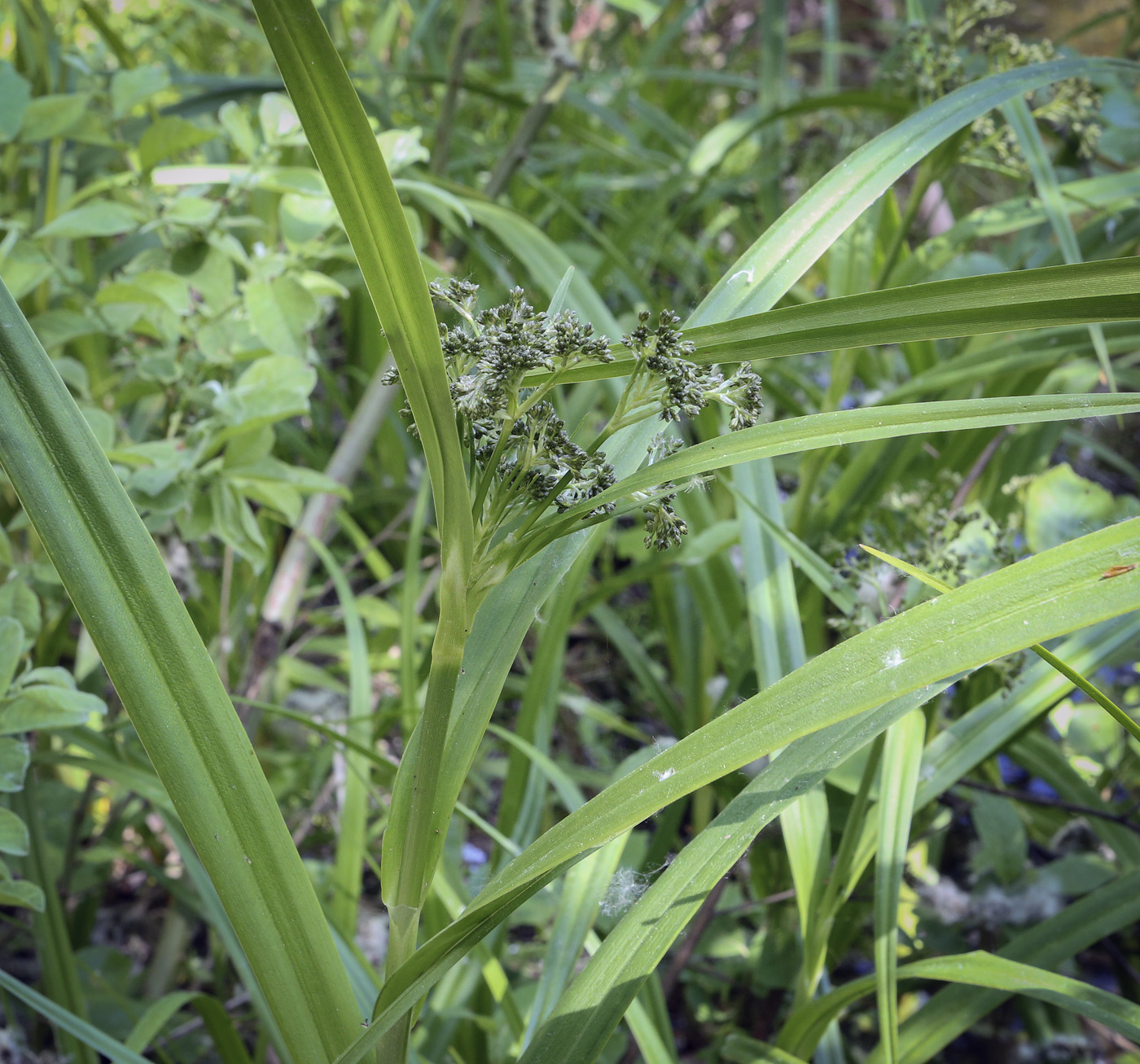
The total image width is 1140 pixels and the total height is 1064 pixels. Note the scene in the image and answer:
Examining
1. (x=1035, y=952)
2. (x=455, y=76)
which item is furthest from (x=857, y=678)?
(x=455, y=76)

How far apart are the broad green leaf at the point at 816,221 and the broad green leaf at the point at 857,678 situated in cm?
27

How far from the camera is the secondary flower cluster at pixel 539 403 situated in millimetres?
436

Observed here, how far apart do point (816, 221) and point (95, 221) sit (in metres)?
0.71

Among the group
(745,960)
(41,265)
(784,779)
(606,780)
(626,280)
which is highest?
(41,265)

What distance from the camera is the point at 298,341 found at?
2.87ft

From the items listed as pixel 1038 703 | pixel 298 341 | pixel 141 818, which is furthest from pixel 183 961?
pixel 1038 703

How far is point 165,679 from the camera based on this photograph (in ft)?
1.47

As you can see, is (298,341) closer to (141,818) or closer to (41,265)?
(41,265)

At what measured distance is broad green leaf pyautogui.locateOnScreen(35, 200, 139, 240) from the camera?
2.83ft

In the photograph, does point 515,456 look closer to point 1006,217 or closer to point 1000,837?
point 1000,837

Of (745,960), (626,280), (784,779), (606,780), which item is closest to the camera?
(784,779)

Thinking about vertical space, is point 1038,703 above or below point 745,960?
above

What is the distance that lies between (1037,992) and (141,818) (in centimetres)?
113

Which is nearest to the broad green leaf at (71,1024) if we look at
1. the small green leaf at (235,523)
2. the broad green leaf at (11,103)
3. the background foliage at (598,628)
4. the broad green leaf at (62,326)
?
the background foliage at (598,628)
